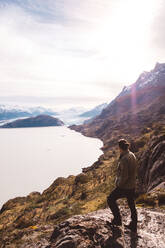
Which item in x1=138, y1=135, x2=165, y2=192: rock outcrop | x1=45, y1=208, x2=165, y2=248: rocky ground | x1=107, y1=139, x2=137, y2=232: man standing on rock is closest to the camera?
x1=45, y1=208, x2=165, y2=248: rocky ground

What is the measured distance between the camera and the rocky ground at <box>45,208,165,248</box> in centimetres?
666

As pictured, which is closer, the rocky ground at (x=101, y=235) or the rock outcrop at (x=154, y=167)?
the rocky ground at (x=101, y=235)

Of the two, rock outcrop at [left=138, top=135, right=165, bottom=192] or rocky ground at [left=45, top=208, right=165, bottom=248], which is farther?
rock outcrop at [left=138, top=135, right=165, bottom=192]

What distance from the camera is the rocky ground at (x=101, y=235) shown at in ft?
21.9

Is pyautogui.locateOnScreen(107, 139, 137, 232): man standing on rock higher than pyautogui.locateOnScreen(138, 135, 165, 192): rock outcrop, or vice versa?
pyautogui.locateOnScreen(107, 139, 137, 232): man standing on rock

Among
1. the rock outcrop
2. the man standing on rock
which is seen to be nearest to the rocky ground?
the man standing on rock

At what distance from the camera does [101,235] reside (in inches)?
277

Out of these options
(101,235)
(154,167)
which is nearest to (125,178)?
(101,235)

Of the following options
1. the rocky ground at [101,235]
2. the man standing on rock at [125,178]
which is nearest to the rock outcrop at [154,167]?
the rocky ground at [101,235]

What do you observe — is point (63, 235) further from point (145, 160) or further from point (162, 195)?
point (145, 160)

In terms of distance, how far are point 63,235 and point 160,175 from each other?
58.6ft

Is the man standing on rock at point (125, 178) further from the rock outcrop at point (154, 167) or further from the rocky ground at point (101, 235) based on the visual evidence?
the rock outcrop at point (154, 167)

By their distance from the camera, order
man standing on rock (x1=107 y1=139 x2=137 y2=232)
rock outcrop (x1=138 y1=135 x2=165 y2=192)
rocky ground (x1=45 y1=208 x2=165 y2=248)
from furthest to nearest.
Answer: rock outcrop (x1=138 y1=135 x2=165 y2=192), man standing on rock (x1=107 y1=139 x2=137 y2=232), rocky ground (x1=45 y1=208 x2=165 y2=248)

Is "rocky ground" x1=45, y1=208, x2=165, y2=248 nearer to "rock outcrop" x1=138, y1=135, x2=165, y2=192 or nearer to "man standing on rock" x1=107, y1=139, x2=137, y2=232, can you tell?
"man standing on rock" x1=107, y1=139, x2=137, y2=232
